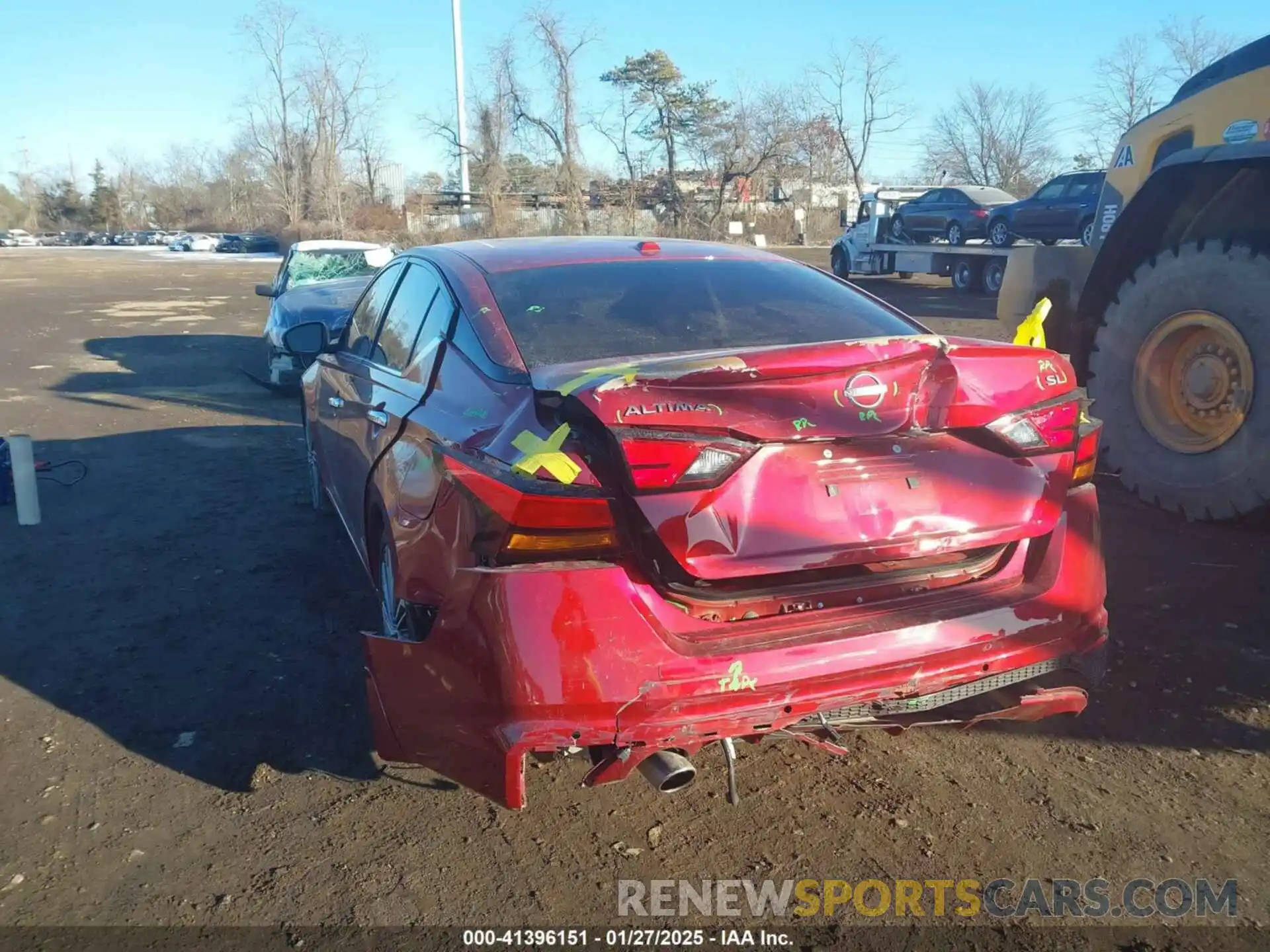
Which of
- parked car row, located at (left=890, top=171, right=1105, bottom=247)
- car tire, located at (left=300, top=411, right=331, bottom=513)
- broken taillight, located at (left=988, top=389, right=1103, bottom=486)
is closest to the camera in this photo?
broken taillight, located at (left=988, top=389, right=1103, bottom=486)

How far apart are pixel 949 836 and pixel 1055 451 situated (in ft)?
3.66

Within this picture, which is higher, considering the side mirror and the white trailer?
the white trailer

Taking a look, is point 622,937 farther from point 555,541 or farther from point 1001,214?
point 1001,214

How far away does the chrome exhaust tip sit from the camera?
2.50 meters

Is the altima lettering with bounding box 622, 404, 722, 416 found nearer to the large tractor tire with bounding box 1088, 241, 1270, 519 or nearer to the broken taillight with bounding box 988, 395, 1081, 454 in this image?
the broken taillight with bounding box 988, 395, 1081, 454

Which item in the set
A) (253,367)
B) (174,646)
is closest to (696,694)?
(174,646)

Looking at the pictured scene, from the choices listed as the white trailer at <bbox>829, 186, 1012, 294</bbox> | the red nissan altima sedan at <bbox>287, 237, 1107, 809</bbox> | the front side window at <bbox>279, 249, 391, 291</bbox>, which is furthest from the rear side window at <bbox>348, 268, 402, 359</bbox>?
the white trailer at <bbox>829, 186, 1012, 294</bbox>

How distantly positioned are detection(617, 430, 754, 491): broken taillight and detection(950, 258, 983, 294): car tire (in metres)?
20.1

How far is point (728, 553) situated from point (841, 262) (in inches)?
996

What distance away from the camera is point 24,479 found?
19.7ft

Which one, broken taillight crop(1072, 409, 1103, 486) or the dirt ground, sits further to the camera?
broken taillight crop(1072, 409, 1103, 486)

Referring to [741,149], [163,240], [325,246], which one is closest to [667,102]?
[741,149]

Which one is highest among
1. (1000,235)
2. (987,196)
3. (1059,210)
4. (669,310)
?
(987,196)

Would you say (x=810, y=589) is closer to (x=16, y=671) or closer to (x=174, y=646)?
(x=174, y=646)
